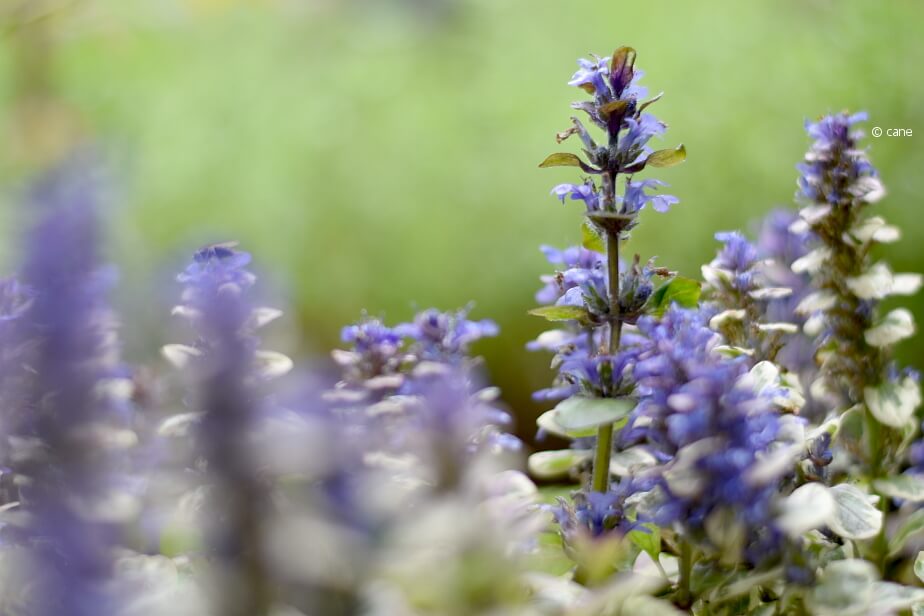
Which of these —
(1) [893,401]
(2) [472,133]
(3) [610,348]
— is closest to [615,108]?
(3) [610,348]

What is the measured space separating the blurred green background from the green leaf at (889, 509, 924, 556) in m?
0.68

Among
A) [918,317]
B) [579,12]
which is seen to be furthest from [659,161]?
[579,12]

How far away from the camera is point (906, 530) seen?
71cm

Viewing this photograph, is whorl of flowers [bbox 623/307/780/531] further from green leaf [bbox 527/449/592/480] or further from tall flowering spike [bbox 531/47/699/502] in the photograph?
green leaf [bbox 527/449/592/480]

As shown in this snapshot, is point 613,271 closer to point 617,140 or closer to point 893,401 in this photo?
point 617,140

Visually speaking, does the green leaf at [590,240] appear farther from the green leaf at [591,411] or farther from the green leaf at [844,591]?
the green leaf at [844,591]

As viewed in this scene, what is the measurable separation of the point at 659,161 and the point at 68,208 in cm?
34

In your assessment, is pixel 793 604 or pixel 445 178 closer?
pixel 793 604

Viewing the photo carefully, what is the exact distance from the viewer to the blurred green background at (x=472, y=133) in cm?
148

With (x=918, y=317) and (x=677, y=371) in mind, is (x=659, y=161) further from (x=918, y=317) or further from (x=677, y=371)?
(x=918, y=317)

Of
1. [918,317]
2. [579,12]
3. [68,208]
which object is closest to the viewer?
[68,208]

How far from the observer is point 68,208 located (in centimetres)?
35

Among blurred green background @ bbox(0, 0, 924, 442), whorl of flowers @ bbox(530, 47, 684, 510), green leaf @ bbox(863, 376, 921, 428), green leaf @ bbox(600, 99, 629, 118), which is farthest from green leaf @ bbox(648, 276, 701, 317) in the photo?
blurred green background @ bbox(0, 0, 924, 442)

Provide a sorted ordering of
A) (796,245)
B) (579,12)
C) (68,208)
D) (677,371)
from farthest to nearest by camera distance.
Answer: (579,12), (796,245), (677,371), (68,208)
